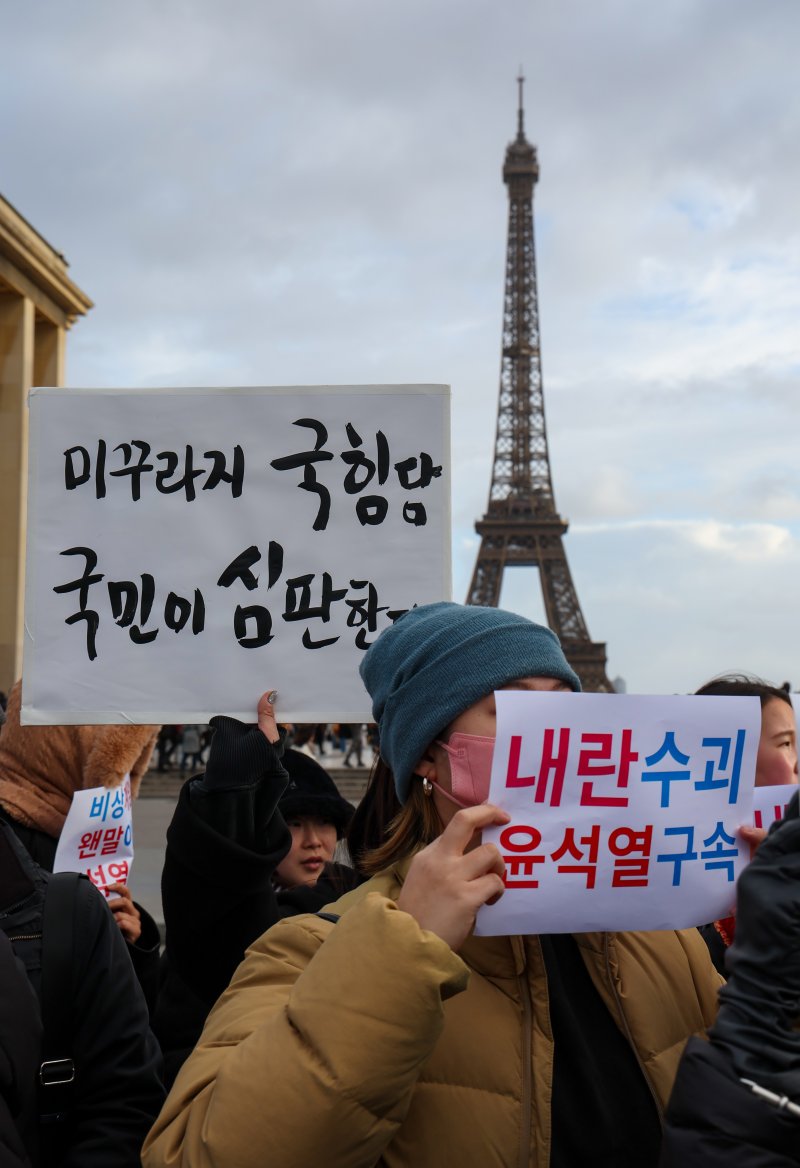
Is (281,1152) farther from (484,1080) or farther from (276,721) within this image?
(276,721)

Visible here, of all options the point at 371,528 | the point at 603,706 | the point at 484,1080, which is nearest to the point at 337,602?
the point at 371,528

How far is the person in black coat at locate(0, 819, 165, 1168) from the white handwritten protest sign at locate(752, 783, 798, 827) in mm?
1044

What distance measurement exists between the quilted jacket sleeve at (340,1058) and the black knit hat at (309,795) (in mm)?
2040

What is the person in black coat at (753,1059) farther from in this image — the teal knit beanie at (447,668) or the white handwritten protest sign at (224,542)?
the white handwritten protest sign at (224,542)

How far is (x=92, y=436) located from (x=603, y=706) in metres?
1.61

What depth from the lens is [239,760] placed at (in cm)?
226

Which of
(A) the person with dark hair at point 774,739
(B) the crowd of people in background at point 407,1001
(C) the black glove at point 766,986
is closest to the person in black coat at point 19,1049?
(B) the crowd of people in background at point 407,1001

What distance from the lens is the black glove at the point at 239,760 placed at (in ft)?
7.23

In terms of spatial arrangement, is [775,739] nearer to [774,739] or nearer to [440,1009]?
[774,739]

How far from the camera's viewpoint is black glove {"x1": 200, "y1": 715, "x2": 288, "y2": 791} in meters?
2.21

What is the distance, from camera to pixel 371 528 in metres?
2.78

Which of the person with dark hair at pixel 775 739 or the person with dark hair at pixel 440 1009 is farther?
the person with dark hair at pixel 775 739

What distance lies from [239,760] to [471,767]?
74 cm

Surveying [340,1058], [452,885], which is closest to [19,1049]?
[340,1058]
